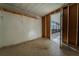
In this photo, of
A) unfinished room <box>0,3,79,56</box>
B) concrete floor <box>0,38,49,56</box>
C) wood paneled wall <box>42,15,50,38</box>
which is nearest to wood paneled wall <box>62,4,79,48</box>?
unfinished room <box>0,3,79,56</box>

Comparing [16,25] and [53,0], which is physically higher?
[53,0]

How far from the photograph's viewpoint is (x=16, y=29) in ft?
20.1

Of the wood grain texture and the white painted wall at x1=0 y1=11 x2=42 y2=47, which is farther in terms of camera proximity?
the wood grain texture

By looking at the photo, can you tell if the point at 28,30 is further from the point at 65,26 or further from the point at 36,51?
the point at 36,51

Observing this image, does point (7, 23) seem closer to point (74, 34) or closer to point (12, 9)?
point (12, 9)

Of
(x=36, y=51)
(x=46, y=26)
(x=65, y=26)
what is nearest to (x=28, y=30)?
(x=65, y=26)

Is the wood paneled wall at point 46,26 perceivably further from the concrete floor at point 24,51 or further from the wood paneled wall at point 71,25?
the concrete floor at point 24,51

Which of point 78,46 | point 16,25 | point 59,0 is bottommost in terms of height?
point 78,46

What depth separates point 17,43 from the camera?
6195 mm

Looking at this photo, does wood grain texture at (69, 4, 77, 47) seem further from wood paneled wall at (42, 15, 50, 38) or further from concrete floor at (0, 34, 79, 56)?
wood paneled wall at (42, 15, 50, 38)

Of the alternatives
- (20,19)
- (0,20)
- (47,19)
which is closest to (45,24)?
(47,19)

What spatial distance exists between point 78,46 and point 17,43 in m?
2.75

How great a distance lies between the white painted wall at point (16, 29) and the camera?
527 centimetres

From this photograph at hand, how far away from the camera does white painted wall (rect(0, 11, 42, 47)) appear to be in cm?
527
